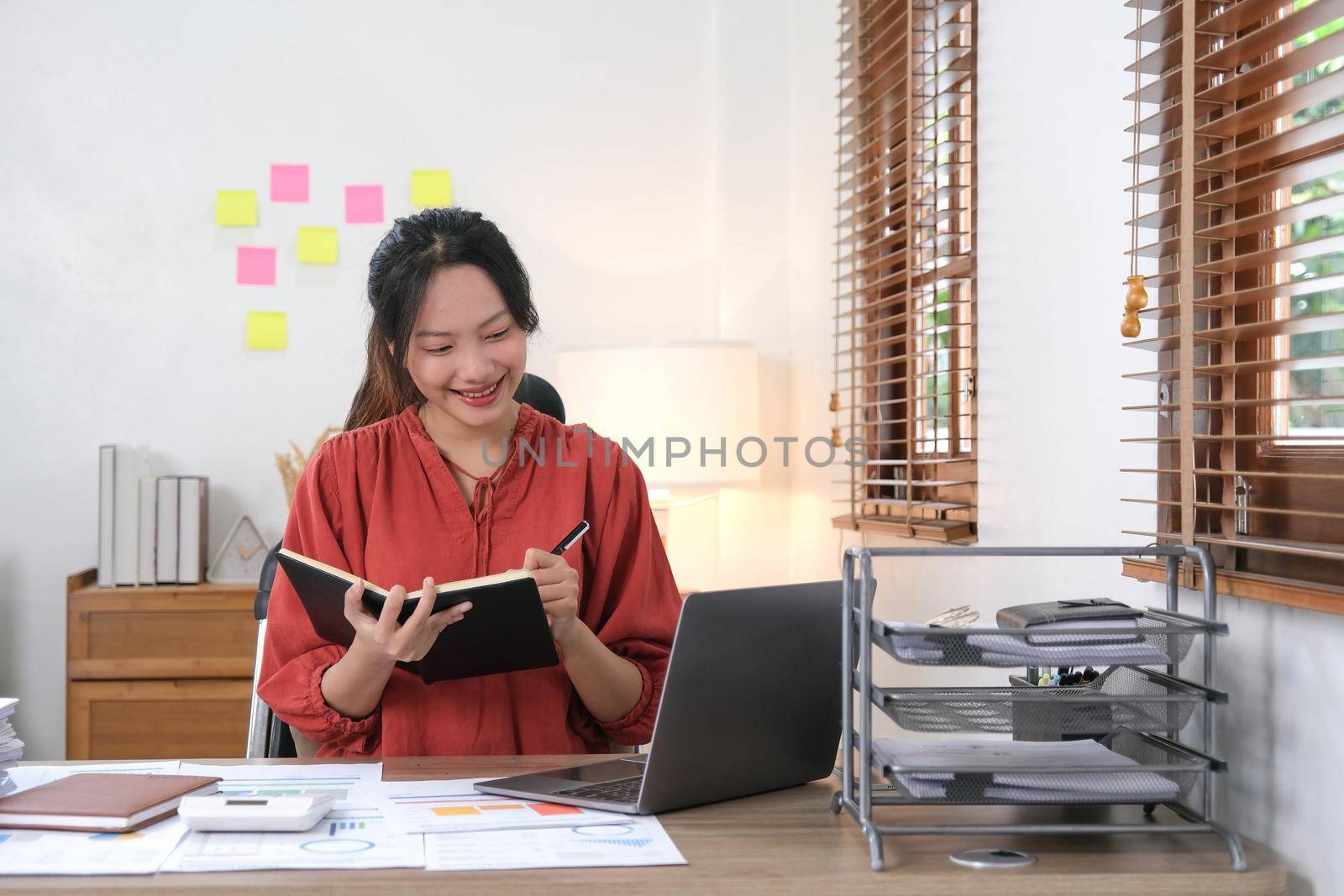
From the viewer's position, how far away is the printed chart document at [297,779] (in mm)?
1199

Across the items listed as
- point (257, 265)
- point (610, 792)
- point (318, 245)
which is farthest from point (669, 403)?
point (610, 792)

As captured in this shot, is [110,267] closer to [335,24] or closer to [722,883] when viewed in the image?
[335,24]

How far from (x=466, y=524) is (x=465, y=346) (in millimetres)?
235

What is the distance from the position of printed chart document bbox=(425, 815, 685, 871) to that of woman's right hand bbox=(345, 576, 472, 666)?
266 millimetres

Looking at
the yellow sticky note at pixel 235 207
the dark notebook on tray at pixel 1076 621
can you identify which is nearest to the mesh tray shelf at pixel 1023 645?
the dark notebook on tray at pixel 1076 621

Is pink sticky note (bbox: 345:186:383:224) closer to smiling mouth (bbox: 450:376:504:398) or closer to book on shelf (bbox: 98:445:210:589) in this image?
book on shelf (bbox: 98:445:210:589)

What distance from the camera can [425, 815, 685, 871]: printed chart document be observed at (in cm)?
98

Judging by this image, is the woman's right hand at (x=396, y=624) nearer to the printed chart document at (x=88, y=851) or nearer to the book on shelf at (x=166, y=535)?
the printed chart document at (x=88, y=851)

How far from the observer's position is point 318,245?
341 cm

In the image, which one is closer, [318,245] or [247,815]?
[247,815]

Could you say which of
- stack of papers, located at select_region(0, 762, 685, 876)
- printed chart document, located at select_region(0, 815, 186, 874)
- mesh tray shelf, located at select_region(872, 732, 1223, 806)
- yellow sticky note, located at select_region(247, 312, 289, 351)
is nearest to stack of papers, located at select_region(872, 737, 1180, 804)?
mesh tray shelf, located at select_region(872, 732, 1223, 806)

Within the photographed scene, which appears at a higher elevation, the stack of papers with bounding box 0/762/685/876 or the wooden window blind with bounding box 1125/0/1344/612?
the wooden window blind with bounding box 1125/0/1344/612

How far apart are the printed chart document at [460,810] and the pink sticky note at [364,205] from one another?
2.47 metres

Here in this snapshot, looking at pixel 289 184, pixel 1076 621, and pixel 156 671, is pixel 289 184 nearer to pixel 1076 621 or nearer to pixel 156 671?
pixel 156 671
